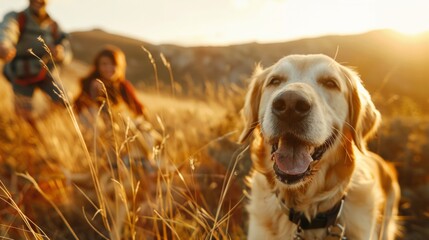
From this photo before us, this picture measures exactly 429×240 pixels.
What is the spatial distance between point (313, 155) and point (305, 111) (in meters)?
0.34

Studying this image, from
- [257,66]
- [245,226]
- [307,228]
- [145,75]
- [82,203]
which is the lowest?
[145,75]

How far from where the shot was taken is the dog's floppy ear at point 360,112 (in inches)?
107

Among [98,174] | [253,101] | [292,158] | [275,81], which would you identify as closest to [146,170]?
[98,174]

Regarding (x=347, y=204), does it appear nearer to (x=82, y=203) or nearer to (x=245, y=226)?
(x=245, y=226)

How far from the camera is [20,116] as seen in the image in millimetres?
4953

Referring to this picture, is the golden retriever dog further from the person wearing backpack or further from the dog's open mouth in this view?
the person wearing backpack

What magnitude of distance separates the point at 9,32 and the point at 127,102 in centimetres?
160

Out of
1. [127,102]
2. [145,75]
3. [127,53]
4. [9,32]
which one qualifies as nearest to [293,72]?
[127,102]

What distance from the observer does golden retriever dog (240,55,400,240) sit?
7.30 feet

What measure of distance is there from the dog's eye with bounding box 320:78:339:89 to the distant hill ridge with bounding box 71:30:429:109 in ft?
41.9

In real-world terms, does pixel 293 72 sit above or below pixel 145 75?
above

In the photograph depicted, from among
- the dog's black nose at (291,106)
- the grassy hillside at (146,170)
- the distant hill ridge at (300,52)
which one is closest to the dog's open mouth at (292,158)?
the dog's black nose at (291,106)

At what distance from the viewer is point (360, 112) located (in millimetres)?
2721

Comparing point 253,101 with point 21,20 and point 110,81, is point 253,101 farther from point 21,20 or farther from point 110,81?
point 21,20
